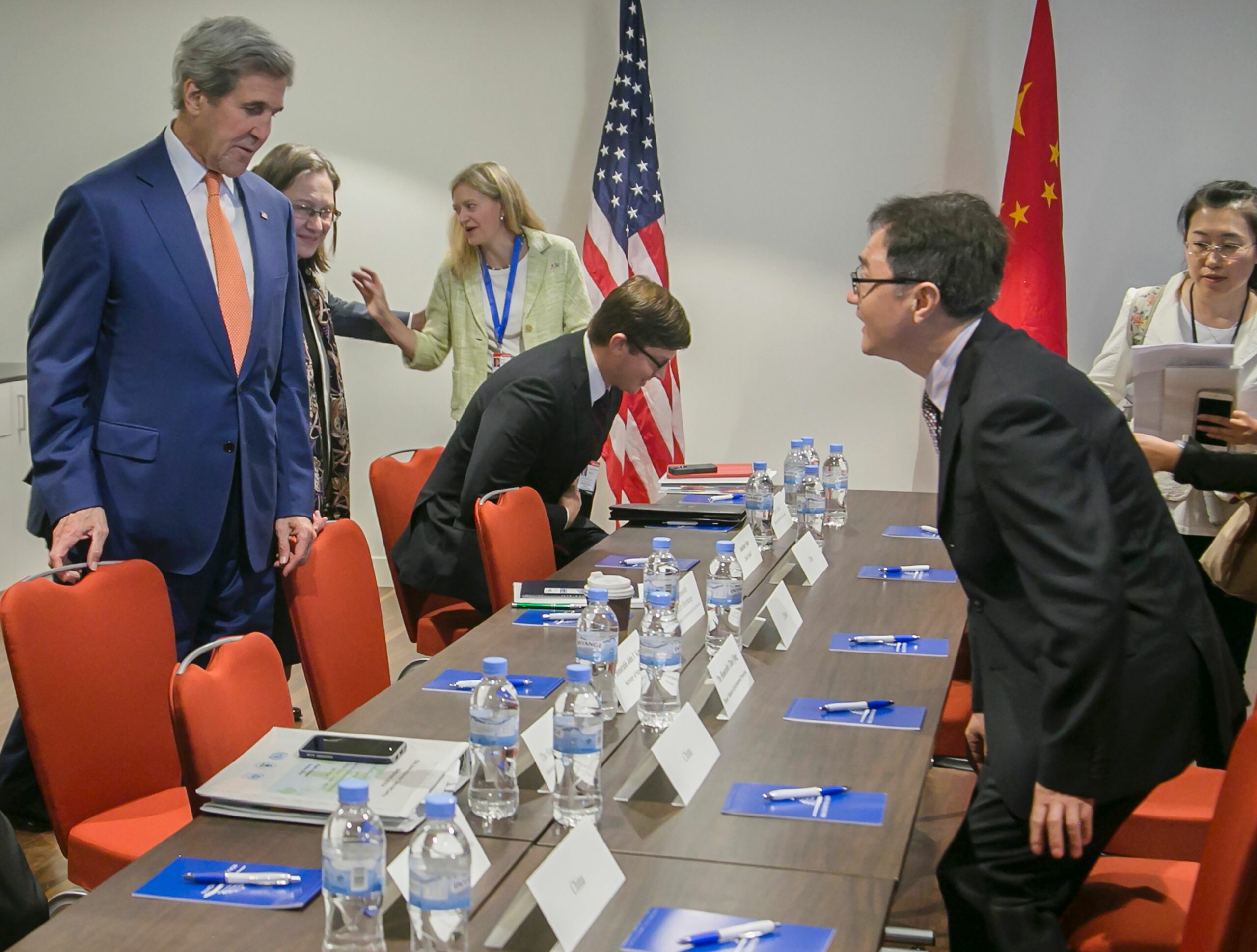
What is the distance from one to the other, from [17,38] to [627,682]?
18.1 ft

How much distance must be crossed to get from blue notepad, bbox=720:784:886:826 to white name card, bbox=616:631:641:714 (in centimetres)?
41

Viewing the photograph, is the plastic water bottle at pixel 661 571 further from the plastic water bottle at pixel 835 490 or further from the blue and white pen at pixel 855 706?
the plastic water bottle at pixel 835 490

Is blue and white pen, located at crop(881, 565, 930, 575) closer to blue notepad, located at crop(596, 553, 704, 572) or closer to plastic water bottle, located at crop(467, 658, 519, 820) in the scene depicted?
blue notepad, located at crop(596, 553, 704, 572)

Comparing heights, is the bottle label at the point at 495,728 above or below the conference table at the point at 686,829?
above

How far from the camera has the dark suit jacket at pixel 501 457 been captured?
348 cm

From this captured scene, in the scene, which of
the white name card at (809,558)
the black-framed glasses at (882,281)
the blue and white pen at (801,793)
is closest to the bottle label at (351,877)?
the blue and white pen at (801,793)

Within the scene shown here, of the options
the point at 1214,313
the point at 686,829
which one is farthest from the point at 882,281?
the point at 1214,313

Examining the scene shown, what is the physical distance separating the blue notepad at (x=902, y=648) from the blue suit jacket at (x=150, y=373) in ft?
4.26

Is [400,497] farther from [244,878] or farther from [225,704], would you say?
[244,878]

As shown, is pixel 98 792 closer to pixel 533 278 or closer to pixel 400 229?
pixel 533 278

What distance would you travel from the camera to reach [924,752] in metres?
1.96

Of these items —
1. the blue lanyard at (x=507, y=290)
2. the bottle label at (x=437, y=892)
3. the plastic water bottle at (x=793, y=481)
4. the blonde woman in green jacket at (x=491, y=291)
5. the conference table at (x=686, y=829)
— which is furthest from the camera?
the blue lanyard at (x=507, y=290)

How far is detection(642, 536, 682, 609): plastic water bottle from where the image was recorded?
255 cm

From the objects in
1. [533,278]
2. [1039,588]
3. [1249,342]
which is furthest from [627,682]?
[533,278]
